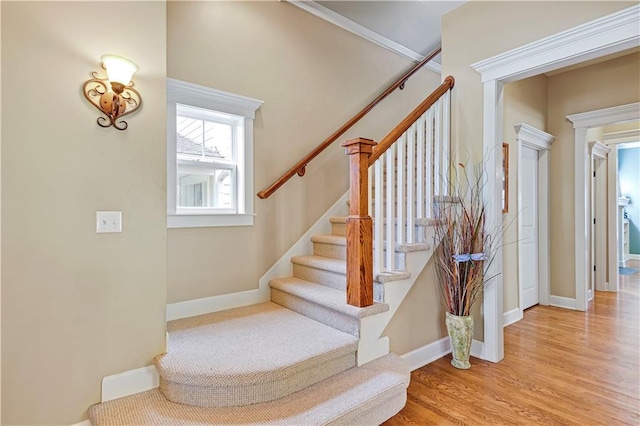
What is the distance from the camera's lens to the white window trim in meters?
2.51

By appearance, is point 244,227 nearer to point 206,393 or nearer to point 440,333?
point 206,393

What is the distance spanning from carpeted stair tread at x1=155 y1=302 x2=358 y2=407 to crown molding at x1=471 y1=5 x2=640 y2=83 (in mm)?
2390

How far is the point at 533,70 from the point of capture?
8.10ft

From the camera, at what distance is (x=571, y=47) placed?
2.26 metres

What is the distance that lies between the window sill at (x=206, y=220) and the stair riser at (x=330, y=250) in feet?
2.27

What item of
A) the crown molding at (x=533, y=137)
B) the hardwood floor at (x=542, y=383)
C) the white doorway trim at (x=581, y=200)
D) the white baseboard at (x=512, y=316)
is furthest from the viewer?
the white doorway trim at (x=581, y=200)

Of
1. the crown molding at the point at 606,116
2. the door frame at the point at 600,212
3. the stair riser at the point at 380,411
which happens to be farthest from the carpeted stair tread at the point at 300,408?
the door frame at the point at 600,212

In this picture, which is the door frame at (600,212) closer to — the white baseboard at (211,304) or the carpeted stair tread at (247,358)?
the carpeted stair tread at (247,358)

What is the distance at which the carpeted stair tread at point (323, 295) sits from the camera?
6.92 feet

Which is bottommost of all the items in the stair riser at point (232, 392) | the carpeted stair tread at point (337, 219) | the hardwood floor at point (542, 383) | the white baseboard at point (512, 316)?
the hardwood floor at point (542, 383)

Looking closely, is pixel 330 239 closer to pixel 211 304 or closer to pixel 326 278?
pixel 326 278

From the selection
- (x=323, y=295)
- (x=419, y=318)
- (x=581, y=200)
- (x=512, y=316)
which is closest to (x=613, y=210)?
(x=581, y=200)

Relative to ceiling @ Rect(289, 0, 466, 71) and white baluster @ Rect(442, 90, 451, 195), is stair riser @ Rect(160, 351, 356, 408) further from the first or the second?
ceiling @ Rect(289, 0, 466, 71)

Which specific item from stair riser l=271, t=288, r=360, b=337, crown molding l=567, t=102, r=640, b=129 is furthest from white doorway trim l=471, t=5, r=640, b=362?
crown molding l=567, t=102, r=640, b=129
